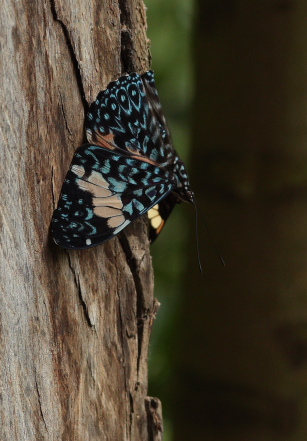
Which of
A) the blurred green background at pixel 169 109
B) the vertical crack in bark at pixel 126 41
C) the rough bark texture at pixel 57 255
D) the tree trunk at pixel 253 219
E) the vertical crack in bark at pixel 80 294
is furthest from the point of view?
the blurred green background at pixel 169 109

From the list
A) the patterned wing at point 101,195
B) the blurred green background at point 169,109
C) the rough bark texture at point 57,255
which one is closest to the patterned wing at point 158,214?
the rough bark texture at point 57,255

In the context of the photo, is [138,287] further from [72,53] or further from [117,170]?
[72,53]

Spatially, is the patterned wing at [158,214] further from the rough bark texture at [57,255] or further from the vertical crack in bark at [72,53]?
the vertical crack in bark at [72,53]

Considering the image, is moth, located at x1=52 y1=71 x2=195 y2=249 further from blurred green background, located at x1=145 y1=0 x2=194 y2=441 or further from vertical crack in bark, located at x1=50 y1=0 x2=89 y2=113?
blurred green background, located at x1=145 y1=0 x2=194 y2=441

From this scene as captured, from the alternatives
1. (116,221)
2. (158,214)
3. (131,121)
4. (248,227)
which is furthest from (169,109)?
(116,221)

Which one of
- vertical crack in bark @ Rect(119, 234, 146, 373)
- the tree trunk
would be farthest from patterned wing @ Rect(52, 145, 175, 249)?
the tree trunk

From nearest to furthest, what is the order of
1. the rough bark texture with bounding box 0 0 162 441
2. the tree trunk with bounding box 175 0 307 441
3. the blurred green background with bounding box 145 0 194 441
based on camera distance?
the rough bark texture with bounding box 0 0 162 441
the tree trunk with bounding box 175 0 307 441
the blurred green background with bounding box 145 0 194 441

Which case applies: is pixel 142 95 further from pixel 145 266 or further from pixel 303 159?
pixel 303 159
